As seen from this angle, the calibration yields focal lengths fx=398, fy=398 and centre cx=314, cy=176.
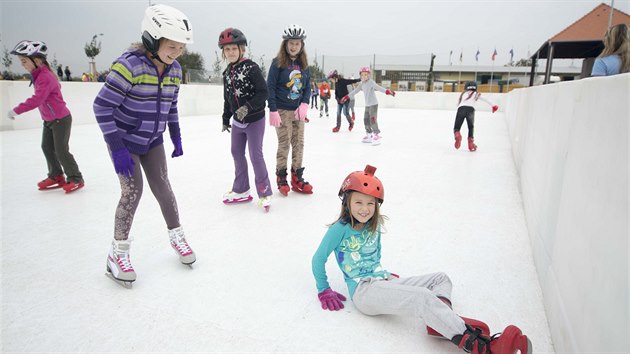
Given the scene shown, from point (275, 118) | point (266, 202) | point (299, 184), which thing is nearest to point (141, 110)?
point (266, 202)

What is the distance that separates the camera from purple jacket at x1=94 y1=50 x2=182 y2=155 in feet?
6.95

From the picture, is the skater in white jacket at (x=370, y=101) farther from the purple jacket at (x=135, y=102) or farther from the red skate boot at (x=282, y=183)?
the purple jacket at (x=135, y=102)

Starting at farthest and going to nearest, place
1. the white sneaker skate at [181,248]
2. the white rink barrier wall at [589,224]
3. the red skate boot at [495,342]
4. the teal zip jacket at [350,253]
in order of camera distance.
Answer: the white sneaker skate at [181,248] < the teal zip jacket at [350,253] < the red skate boot at [495,342] < the white rink barrier wall at [589,224]

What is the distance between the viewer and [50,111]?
13.8 feet

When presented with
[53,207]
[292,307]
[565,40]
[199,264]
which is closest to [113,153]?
[199,264]

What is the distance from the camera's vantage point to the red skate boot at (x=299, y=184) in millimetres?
4422

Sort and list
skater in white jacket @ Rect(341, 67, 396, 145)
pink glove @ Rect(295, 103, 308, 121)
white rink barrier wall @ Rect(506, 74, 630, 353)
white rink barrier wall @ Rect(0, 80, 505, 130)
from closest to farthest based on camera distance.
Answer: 1. white rink barrier wall @ Rect(506, 74, 630, 353)
2. pink glove @ Rect(295, 103, 308, 121)
3. skater in white jacket @ Rect(341, 67, 396, 145)
4. white rink barrier wall @ Rect(0, 80, 505, 130)

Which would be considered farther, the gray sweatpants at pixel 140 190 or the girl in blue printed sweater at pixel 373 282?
the gray sweatpants at pixel 140 190

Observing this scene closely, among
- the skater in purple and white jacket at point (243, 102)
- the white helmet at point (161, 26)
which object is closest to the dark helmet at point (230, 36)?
the skater in purple and white jacket at point (243, 102)

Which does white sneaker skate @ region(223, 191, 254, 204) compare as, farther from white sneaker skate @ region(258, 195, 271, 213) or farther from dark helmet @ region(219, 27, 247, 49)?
dark helmet @ region(219, 27, 247, 49)

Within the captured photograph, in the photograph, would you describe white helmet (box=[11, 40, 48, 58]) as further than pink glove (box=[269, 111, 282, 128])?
No

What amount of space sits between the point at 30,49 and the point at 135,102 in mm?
2578

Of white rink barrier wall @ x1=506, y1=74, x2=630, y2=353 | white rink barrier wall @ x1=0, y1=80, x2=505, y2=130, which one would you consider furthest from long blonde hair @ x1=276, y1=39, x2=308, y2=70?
white rink barrier wall @ x1=0, y1=80, x2=505, y2=130

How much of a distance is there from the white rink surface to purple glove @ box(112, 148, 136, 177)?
0.74 meters
